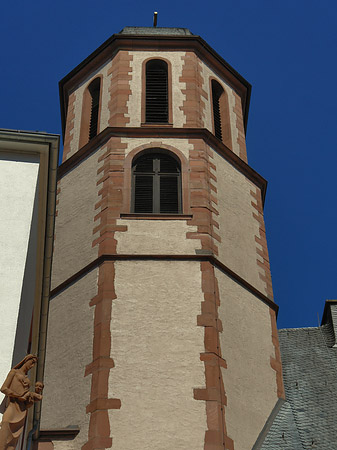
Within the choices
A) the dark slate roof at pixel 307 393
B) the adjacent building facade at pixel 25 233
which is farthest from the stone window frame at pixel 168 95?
the adjacent building facade at pixel 25 233

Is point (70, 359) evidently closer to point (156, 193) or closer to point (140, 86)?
point (156, 193)

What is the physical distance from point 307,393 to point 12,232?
771 cm

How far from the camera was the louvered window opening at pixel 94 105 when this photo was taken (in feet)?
70.7

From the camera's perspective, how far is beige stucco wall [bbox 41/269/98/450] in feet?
50.1

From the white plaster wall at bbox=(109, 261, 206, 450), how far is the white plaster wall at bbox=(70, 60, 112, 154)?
5.03 m

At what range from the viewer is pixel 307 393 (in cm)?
1700

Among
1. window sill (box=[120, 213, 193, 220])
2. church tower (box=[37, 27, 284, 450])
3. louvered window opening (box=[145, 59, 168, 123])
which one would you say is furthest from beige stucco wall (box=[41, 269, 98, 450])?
louvered window opening (box=[145, 59, 168, 123])

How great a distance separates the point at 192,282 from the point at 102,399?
2.98 meters

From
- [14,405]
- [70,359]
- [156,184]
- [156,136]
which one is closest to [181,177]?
[156,184]

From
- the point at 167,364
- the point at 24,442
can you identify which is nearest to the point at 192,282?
the point at 167,364

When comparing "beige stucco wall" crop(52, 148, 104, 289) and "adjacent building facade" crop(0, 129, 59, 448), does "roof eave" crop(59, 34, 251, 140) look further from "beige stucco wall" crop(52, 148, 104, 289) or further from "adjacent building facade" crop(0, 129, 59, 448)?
"adjacent building facade" crop(0, 129, 59, 448)

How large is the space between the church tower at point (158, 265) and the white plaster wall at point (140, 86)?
0.12 ft

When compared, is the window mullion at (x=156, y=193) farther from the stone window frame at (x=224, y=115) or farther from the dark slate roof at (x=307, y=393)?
the dark slate roof at (x=307, y=393)

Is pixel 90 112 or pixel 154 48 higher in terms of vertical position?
pixel 154 48
